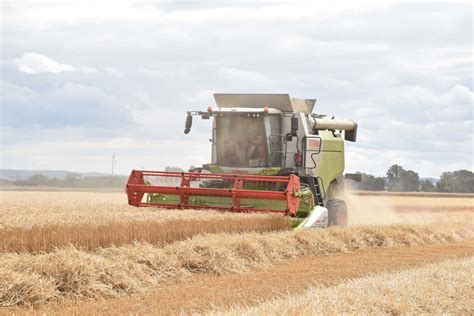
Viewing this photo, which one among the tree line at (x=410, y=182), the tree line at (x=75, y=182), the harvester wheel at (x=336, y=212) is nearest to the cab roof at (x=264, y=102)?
the harvester wheel at (x=336, y=212)

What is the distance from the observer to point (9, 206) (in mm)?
12266

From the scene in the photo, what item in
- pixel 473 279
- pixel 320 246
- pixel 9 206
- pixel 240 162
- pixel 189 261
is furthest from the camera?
pixel 240 162

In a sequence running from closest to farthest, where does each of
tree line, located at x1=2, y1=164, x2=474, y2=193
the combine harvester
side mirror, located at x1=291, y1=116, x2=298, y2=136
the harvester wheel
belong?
the combine harvester
side mirror, located at x1=291, y1=116, x2=298, y2=136
the harvester wheel
tree line, located at x1=2, y1=164, x2=474, y2=193

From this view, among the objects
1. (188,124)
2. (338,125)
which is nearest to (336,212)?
(338,125)

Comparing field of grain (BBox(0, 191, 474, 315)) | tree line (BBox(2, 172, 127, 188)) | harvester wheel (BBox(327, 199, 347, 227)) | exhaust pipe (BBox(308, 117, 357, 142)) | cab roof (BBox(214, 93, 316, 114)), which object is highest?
cab roof (BBox(214, 93, 316, 114))

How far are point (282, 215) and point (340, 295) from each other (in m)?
6.19

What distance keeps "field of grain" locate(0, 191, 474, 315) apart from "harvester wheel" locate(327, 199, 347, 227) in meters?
1.74

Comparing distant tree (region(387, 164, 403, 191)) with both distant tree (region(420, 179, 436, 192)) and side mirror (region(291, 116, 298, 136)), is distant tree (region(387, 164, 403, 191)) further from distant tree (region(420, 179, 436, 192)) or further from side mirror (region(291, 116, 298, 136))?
side mirror (region(291, 116, 298, 136))

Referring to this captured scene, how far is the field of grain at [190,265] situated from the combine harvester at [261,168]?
2.97 ft

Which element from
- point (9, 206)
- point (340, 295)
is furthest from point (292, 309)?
point (9, 206)

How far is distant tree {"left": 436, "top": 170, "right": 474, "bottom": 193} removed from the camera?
90.1 m

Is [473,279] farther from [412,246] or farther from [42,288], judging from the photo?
[412,246]

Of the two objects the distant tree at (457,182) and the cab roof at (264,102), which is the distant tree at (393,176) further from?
the cab roof at (264,102)

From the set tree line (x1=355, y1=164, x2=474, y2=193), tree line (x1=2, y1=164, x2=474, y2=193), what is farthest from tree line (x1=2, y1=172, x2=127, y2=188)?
tree line (x1=355, y1=164, x2=474, y2=193)
